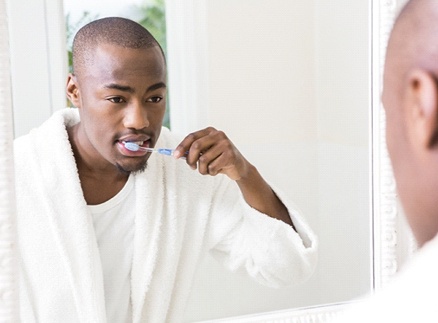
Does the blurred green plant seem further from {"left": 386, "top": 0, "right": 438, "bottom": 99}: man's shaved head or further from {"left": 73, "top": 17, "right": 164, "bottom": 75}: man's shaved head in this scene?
{"left": 386, "top": 0, "right": 438, "bottom": 99}: man's shaved head

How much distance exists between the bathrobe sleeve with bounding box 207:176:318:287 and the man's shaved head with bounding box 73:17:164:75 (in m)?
0.21

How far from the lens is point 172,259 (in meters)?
0.80

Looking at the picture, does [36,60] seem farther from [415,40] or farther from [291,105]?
[415,40]

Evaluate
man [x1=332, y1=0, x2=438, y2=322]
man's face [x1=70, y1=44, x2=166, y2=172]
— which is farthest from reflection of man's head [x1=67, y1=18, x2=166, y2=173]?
man [x1=332, y1=0, x2=438, y2=322]

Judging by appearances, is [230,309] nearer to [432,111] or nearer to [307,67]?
[307,67]

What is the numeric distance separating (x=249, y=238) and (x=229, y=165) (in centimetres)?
10

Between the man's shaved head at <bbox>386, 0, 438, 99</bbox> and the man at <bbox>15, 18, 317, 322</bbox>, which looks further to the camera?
the man at <bbox>15, 18, 317, 322</bbox>

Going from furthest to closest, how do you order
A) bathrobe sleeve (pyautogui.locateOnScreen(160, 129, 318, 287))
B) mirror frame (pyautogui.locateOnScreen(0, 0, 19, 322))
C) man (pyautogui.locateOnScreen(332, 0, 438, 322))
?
bathrobe sleeve (pyautogui.locateOnScreen(160, 129, 318, 287)), mirror frame (pyautogui.locateOnScreen(0, 0, 19, 322)), man (pyautogui.locateOnScreen(332, 0, 438, 322))

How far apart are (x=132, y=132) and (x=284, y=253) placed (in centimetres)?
25

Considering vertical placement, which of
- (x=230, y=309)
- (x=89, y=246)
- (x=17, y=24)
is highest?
(x=17, y=24)

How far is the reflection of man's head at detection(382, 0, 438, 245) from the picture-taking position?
0.38 meters

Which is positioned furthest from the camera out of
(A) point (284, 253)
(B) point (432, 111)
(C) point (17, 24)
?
(A) point (284, 253)

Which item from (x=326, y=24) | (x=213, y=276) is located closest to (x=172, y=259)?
(x=213, y=276)

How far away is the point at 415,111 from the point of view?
0.39m
